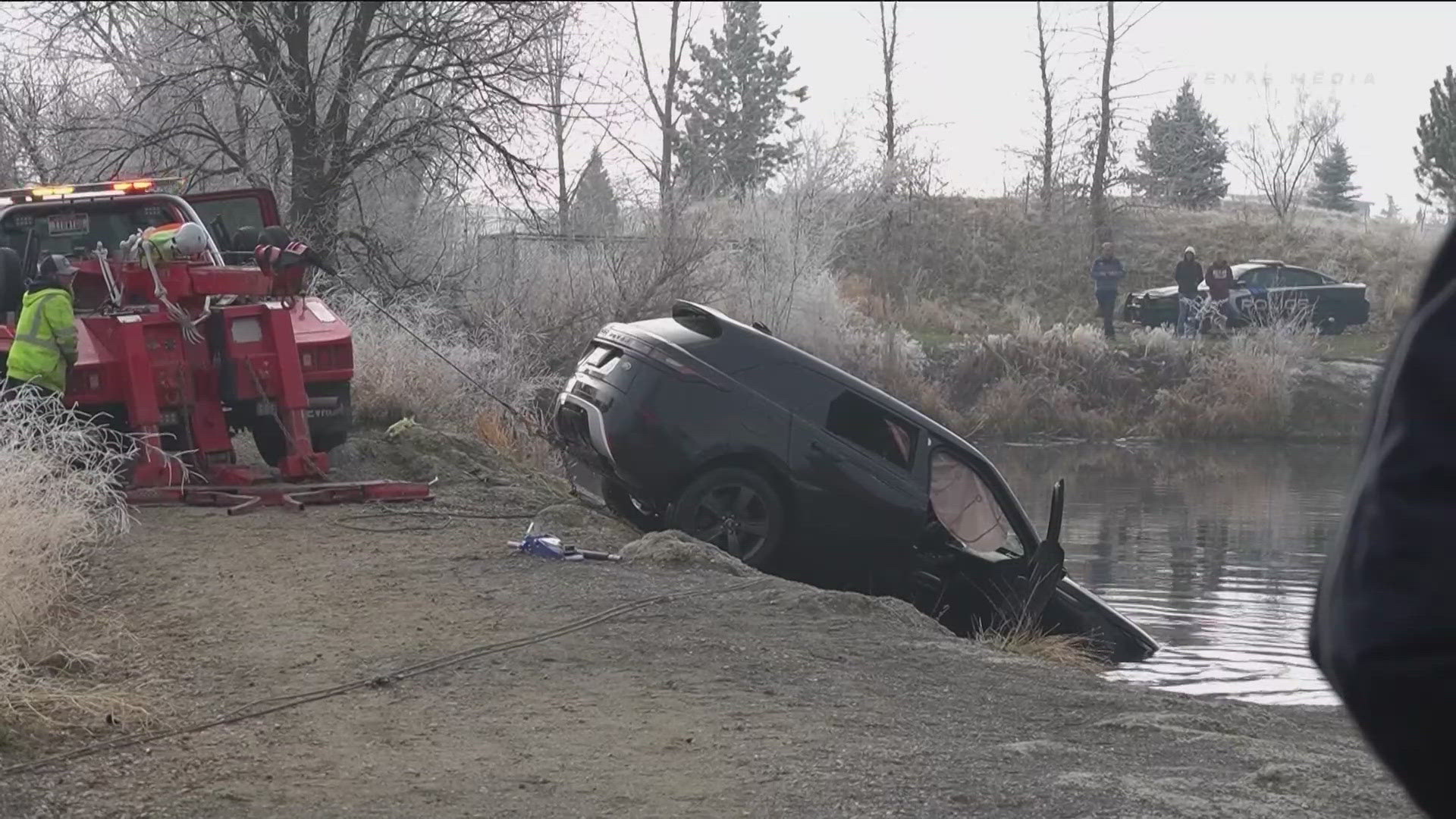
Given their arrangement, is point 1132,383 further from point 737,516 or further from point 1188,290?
point 737,516

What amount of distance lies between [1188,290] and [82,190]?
28.5 m

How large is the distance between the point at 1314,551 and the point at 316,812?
1440 centimetres

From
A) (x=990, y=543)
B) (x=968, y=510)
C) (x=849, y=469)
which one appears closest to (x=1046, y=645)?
(x=990, y=543)

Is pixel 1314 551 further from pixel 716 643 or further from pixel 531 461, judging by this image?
pixel 716 643

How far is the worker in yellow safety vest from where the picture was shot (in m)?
10.8

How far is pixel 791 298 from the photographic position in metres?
32.3

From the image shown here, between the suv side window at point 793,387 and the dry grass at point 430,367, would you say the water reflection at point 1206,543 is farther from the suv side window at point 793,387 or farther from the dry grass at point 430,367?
the dry grass at point 430,367

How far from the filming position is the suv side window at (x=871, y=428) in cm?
1098

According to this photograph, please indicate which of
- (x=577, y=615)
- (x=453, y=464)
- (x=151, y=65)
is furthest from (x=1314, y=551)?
(x=151, y=65)

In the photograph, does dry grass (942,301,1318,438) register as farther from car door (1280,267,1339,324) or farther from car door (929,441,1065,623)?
car door (929,441,1065,623)

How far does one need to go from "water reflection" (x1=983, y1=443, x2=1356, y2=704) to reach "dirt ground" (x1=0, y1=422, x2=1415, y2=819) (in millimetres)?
1191

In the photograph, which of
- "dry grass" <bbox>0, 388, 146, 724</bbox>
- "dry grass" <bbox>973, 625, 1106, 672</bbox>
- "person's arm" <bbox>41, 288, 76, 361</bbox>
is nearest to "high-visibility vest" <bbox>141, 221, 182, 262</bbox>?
"person's arm" <bbox>41, 288, 76, 361</bbox>

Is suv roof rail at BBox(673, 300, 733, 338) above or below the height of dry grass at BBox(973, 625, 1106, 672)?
above

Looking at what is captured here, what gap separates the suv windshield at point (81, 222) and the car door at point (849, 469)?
206 inches
